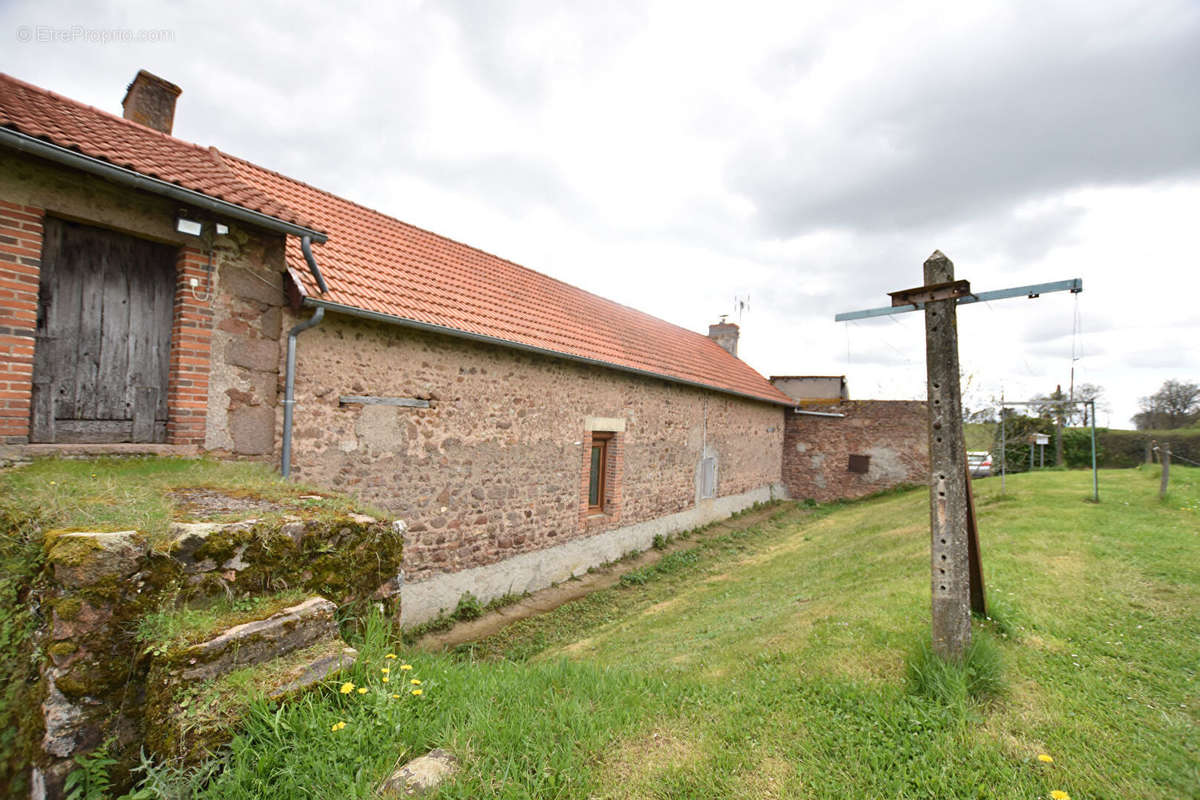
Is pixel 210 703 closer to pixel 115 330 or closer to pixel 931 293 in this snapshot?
pixel 115 330

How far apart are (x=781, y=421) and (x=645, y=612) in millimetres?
12725

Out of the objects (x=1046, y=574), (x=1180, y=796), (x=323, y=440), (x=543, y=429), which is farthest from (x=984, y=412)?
(x=323, y=440)

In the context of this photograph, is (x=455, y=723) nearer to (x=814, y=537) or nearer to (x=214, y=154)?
(x=214, y=154)

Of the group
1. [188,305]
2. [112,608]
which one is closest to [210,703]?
[112,608]

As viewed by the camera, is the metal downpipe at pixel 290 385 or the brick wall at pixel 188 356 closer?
the brick wall at pixel 188 356

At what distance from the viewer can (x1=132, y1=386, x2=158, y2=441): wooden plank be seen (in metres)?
4.70

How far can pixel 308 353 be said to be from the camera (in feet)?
18.5

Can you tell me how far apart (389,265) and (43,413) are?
4136 millimetres

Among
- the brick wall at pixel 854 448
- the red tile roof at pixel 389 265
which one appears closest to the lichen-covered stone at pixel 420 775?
the red tile roof at pixel 389 265

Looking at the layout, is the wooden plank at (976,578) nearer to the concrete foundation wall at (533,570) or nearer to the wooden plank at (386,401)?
the concrete foundation wall at (533,570)

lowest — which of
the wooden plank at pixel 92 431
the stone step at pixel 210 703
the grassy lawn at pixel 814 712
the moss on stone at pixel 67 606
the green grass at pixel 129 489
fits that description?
the grassy lawn at pixel 814 712

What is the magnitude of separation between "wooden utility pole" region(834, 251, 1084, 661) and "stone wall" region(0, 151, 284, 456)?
571 cm

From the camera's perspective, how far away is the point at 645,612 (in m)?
7.41

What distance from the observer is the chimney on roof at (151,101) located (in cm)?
615
